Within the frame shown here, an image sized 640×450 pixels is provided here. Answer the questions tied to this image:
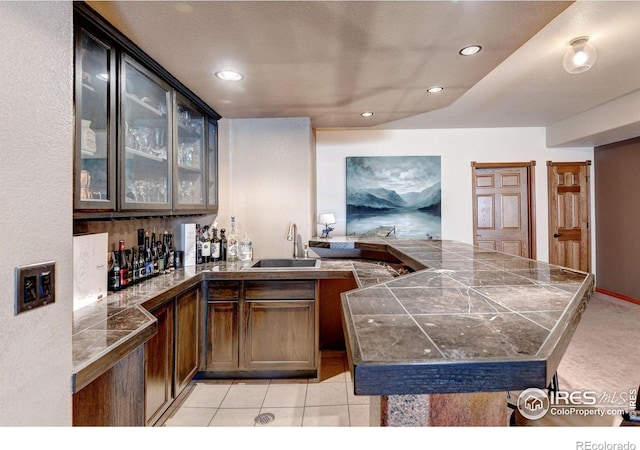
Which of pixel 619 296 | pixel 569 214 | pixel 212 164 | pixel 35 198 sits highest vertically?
pixel 212 164

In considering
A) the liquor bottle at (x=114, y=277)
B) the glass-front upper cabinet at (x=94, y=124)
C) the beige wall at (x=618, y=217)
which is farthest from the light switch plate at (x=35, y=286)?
the beige wall at (x=618, y=217)

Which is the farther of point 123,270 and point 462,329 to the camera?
point 123,270

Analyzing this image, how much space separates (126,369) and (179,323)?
620 mm

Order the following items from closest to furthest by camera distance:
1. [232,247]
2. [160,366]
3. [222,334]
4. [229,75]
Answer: [160,366], [229,75], [222,334], [232,247]

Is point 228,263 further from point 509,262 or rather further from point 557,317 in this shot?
point 557,317

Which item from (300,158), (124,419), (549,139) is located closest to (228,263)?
(300,158)

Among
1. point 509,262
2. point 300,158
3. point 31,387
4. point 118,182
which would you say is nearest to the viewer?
point 31,387

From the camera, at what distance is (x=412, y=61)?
1913 millimetres

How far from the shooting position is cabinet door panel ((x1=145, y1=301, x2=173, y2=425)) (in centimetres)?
172

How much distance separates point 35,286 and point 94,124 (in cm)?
100

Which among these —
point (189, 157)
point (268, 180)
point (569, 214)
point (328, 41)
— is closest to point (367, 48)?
point (328, 41)

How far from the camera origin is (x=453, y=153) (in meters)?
4.80

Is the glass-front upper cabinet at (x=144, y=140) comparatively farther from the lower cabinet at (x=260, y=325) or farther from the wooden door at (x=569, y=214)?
the wooden door at (x=569, y=214)

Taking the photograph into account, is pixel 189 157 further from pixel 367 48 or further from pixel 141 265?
pixel 367 48
